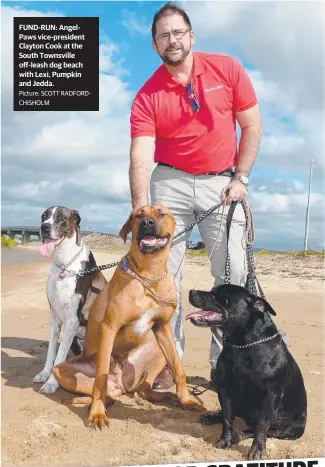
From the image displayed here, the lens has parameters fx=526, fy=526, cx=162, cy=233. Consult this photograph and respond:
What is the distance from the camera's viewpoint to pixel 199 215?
5.51 meters

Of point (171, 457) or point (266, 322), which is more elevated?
point (266, 322)

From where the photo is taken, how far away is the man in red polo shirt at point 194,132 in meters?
5.12

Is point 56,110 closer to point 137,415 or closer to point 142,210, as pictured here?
point 142,210

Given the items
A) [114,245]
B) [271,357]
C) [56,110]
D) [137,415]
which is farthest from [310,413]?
[114,245]

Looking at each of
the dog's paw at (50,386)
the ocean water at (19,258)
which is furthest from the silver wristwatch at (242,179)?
the ocean water at (19,258)

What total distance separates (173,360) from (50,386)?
138cm

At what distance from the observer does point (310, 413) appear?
4.79 metres

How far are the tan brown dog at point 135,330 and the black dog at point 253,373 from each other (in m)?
0.58

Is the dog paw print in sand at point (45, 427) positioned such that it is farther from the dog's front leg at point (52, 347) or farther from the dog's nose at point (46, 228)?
the dog's nose at point (46, 228)

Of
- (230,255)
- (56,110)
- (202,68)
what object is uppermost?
(202,68)

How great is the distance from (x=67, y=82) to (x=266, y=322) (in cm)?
324

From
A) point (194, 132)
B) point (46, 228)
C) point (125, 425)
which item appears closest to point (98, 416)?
point (125, 425)

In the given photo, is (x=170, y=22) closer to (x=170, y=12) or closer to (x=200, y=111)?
(x=170, y=12)

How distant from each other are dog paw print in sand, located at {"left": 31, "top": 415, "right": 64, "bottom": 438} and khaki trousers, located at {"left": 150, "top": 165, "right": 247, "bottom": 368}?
65.3 inches
